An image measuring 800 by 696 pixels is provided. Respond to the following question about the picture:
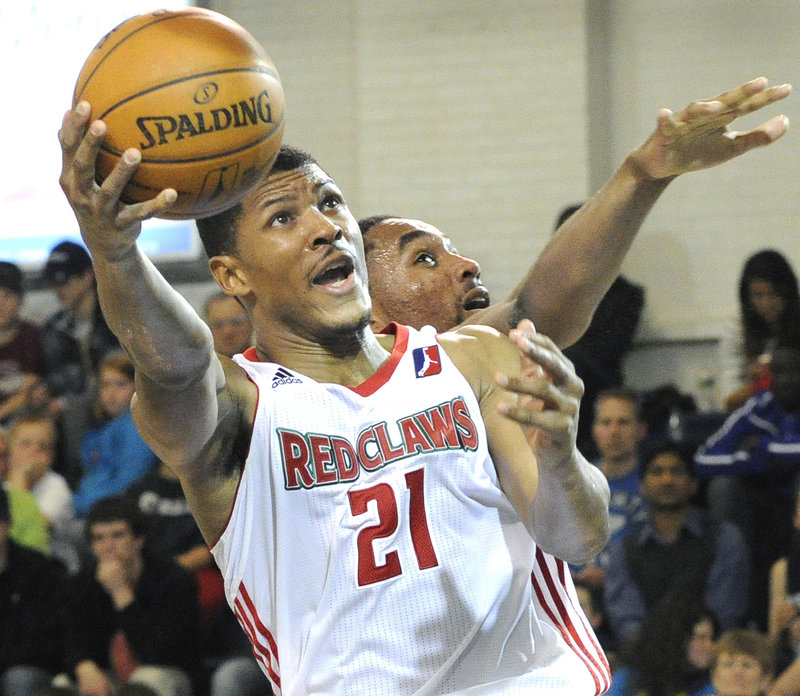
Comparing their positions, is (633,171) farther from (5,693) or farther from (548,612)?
(5,693)

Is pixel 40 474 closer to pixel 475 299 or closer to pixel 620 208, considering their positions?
pixel 475 299

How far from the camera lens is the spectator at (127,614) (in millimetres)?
6383

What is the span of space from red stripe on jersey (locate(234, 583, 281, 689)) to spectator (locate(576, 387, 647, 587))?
3550 millimetres

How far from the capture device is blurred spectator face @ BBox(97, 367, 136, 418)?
770cm

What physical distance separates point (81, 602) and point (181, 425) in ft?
13.2

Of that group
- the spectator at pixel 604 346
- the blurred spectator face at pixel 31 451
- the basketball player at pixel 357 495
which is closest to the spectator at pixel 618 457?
the spectator at pixel 604 346

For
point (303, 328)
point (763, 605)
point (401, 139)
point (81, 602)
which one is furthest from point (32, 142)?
point (303, 328)

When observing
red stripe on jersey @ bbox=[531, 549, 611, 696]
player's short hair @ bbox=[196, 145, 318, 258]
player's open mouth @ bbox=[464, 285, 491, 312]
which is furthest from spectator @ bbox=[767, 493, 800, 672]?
player's short hair @ bbox=[196, 145, 318, 258]

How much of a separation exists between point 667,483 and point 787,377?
86 centimetres

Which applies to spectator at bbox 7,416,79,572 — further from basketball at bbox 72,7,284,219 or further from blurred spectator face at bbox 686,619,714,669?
basketball at bbox 72,7,284,219

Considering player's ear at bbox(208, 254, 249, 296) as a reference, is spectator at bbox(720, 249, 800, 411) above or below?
below

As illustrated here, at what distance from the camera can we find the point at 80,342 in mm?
8633

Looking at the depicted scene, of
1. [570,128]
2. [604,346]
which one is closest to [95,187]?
[604,346]

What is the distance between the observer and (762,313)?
7492 mm
